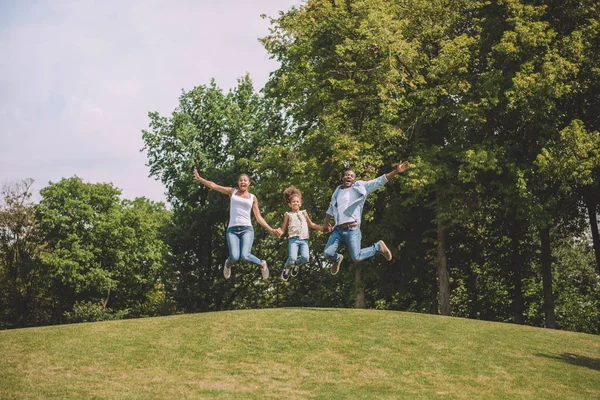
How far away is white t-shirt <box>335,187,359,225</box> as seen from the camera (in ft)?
45.1

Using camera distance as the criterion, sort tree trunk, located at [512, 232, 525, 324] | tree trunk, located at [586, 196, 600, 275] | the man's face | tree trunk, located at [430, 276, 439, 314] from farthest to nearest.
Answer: tree trunk, located at [430, 276, 439, 314], tree trunk, located at [512, 232, 525, 324], tree trunk, located at [586, 196, 600, 275], the man's face

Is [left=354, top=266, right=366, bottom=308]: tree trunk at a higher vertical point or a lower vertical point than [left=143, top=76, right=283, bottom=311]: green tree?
lower

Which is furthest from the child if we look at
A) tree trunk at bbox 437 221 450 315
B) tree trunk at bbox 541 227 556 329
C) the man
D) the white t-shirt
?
tree trunk at bbox 541 227 556 329

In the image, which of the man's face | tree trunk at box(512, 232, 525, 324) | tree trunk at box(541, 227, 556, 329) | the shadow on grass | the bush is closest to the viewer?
the man's face

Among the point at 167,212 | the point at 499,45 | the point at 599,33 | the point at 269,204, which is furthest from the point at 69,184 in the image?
the point at 599,33

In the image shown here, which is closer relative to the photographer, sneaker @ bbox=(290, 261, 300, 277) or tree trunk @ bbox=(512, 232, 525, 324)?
sneaker @ bbox=(290, 261, 300, 277)

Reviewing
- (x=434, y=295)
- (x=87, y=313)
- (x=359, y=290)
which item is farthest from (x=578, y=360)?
(x=87, y=313)

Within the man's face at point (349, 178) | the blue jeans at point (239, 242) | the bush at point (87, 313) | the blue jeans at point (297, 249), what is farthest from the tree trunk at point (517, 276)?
the bush at point (87, 313)

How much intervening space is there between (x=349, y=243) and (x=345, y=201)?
907 mm

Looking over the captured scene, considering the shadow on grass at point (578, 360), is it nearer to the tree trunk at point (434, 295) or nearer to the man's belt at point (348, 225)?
the man's belt at point (348, 225)

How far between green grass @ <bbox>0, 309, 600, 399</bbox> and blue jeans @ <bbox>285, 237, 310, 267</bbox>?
85.0 inches

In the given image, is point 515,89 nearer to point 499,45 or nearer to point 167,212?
point 499,45

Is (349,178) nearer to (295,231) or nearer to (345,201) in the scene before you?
(345,201)

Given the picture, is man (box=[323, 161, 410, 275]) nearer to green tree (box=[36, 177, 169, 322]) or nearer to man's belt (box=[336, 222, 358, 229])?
man's belt (box=[336, 222, 358, 229])
